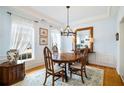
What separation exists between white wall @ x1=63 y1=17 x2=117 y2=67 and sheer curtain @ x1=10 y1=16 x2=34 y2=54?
10.6 feet

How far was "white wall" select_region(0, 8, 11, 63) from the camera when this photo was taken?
2.87 meters

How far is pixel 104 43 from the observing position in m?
4.47

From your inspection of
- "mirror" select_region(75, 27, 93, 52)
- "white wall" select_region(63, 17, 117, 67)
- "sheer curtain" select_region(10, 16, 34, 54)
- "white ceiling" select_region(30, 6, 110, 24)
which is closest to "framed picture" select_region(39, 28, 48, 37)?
"sheer curtain" select_region(10, 16, 34, 54)

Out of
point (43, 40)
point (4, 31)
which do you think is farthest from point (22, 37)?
point (43, 40)

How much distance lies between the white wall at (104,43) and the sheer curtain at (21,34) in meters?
3.22

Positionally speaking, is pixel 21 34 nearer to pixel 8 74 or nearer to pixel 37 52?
pixel 37 52

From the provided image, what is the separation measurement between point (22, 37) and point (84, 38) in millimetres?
3247

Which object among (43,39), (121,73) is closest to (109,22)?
(121,73)

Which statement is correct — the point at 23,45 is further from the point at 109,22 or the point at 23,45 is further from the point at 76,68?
the point at 109,22

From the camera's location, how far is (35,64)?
4246 mm

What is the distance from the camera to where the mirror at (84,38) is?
190 inches

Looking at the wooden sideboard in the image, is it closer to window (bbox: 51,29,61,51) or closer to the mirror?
window (bbox: 51,29,61,51)

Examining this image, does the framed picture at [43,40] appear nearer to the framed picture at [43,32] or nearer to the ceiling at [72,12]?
the framed picture at [43,32]
